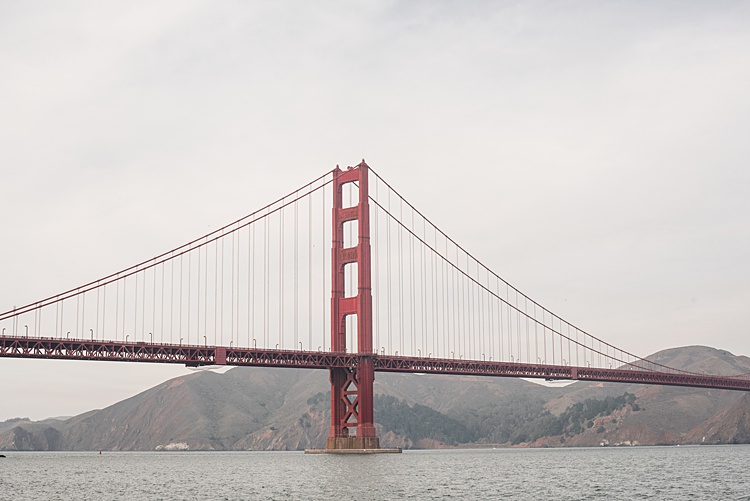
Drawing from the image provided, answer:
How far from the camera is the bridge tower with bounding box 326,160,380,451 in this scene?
320ft

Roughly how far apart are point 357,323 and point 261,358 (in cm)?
1013

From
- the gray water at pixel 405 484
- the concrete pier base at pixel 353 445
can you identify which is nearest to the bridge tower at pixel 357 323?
the concrete pier base at pixel 353 445

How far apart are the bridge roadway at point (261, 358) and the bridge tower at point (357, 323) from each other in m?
1.99

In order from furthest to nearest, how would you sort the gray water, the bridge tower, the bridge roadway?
the bridge tower → the bridge roadway → the gray water

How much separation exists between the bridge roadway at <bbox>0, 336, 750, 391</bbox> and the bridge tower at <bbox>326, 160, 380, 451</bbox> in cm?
199

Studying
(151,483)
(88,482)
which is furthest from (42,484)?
(151,483)

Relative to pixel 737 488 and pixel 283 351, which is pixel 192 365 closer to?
pixel 283 351

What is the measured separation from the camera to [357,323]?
98562mm

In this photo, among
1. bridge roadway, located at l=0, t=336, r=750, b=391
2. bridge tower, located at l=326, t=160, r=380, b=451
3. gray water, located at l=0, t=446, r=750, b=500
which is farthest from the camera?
bridge tower, located at l=326, t=160, r=380, b=451

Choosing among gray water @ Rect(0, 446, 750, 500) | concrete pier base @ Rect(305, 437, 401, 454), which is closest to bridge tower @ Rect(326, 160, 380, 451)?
concrete pier base @ Rect(305, 437, 401, 454)

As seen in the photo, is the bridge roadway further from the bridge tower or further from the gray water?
the gray water

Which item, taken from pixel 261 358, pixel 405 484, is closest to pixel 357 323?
pixel 261 358

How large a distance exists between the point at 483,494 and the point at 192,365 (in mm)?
45560

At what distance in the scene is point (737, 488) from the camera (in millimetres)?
54000
